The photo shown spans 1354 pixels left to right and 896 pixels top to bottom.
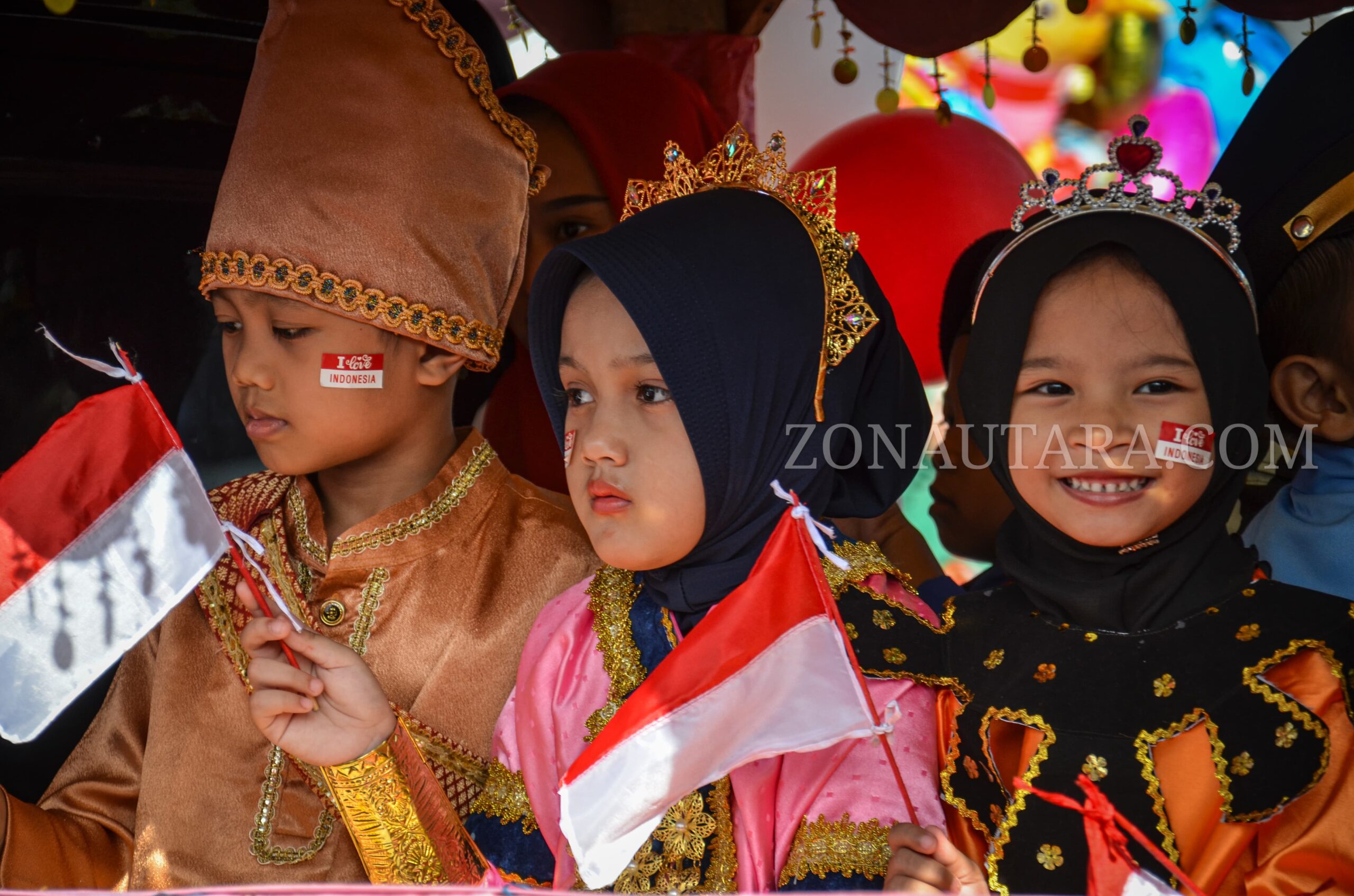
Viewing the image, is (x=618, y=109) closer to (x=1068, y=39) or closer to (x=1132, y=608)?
(x=1132, y=608)

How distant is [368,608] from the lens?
2.12m

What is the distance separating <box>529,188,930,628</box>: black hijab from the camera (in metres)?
1.82

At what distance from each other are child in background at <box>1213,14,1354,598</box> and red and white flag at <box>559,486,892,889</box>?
84 cm

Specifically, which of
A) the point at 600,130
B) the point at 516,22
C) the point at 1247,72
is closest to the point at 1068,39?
the point at 1247,72

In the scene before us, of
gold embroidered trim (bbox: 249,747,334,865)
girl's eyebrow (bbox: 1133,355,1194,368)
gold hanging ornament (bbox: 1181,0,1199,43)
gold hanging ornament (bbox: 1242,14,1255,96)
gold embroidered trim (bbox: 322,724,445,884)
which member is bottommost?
gold embroidered trim (bbox: 249,747,334,865)

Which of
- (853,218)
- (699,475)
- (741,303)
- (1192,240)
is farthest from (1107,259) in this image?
(853,218)

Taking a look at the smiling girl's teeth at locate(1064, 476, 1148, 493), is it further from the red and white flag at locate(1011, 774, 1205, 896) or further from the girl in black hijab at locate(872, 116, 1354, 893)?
the red and white flag at locate(1011, 774, 1205, 896)

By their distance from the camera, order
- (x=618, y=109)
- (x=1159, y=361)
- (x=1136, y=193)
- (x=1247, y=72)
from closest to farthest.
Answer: (x=1159, y=361)
(x=1136, y=193)
(x=1247, y=72)
(x=618, y=109)

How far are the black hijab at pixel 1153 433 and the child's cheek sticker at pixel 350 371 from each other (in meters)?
0.98

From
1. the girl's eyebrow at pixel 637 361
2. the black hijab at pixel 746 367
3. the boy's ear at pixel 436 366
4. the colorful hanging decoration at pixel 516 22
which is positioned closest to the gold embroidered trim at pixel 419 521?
the boy's ear at pixel 436 366

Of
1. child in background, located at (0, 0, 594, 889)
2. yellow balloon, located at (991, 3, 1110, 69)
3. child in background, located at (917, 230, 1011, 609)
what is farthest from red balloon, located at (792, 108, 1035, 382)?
yellow balloon, located at (991, 3, 1110, 69)

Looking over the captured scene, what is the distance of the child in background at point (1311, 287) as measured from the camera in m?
1.91

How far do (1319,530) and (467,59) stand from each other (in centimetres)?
158

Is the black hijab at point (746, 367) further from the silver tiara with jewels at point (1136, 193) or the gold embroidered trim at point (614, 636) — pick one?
the silver tiara with jewels at point (1136, 193)
